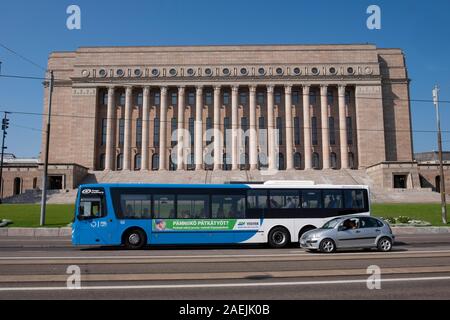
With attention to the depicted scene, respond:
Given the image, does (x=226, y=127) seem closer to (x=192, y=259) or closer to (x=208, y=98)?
(x=208, y=98)

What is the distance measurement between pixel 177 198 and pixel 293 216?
5.34 m

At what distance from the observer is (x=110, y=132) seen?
202 feet

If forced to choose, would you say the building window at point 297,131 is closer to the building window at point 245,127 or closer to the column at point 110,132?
the building window at point 245,127

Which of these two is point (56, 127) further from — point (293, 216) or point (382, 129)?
point (293, 216)

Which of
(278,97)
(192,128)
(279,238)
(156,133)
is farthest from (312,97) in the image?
(279,238)

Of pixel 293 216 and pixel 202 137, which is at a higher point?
pixel 202 137

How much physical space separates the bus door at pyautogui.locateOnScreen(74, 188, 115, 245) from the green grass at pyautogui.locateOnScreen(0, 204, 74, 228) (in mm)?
9210

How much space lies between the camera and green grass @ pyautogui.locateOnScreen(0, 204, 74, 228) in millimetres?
26000

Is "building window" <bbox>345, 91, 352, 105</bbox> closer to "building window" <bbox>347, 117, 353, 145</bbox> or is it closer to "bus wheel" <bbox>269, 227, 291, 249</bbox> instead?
"building window" <bbox>347, 117, 353, 145</bbox>

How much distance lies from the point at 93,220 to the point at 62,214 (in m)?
15.8
